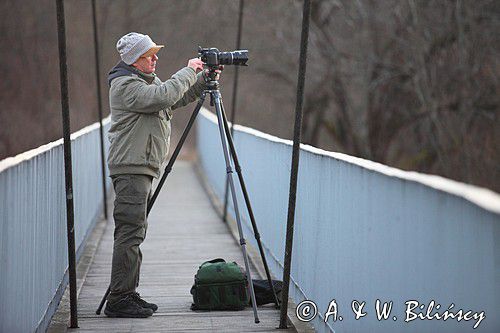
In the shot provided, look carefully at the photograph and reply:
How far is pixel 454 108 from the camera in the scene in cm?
2464

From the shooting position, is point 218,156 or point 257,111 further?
point 257,111

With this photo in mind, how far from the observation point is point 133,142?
307 inches

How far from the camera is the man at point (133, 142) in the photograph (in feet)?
25.4

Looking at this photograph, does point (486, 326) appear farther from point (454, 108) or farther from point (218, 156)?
point (454, 108)

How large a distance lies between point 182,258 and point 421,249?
695cm

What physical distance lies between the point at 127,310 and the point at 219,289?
0.60 meters

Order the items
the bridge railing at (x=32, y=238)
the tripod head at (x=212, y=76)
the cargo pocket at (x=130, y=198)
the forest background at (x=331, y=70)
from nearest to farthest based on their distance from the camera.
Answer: the bridge railing at (x=32, y=238) → the cargo pocket at (x=130, y=198) → the tripod head at (x=212, y=76) → the forest background at (x=331, y=70)

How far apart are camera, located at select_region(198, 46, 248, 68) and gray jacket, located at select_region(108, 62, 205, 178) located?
0.13 metres

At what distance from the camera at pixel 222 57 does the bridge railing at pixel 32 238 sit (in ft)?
3.42

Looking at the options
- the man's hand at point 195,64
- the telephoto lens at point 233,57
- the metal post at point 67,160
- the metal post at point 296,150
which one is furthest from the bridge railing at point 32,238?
the metal post at point 296,150

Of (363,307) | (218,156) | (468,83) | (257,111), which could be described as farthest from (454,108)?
(363,307)

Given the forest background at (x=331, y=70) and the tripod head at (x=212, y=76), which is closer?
the tripod head at (x=212, y=76)

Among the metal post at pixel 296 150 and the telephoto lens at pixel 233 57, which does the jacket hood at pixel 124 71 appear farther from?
Answer: the metal post at pixel 296 150

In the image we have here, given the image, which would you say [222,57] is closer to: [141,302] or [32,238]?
[141,302]
